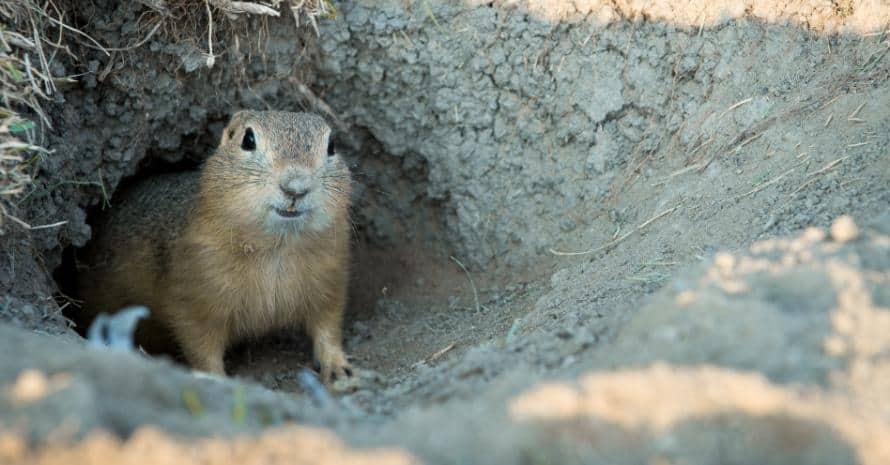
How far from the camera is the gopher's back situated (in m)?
6.44

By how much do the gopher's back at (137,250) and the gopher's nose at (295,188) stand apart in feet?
4.26

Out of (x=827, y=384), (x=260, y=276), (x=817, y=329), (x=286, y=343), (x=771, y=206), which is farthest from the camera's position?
(x=286, y=343)

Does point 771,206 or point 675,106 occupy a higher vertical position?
point 675,106

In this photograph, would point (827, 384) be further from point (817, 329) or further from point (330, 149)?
point (330, 149)

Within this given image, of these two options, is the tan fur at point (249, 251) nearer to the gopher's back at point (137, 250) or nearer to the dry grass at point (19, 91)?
the gopher's back at point (137, 250)

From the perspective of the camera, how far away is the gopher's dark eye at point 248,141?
5.83m

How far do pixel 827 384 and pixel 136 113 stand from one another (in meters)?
5.42

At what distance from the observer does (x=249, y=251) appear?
5773mm

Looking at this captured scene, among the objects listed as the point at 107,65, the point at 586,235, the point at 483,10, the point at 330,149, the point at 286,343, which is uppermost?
the point at 483,10

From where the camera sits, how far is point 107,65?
20.3 feet

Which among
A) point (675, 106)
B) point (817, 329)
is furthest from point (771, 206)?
point (817, 329)

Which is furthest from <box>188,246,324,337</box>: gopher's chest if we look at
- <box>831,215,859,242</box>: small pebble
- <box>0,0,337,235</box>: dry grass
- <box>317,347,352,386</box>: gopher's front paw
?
<box>831,215,859,242</box>: small pebble

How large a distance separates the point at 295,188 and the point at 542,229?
2.33 m

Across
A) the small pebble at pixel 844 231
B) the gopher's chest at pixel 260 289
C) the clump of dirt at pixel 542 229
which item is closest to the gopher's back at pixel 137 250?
the clump of dirt at pixel 542 229
